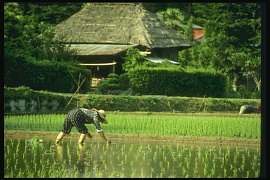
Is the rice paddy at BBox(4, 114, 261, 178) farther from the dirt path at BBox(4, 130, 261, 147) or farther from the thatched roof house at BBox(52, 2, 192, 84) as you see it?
the thatched roof house at BBox(52, 2, 192, 84)

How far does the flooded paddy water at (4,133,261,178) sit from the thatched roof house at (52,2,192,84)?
18.2 m

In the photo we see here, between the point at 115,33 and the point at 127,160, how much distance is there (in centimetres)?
2381

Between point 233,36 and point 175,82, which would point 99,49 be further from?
point 233,36

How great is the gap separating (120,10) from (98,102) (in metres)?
14.4

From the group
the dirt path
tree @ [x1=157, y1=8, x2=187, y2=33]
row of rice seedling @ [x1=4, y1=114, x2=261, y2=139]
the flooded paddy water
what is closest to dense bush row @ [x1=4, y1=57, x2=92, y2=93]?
row of rice seedling @ [x1=4, y1=114, x2=261, y2=139]

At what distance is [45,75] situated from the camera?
25141 millimetres

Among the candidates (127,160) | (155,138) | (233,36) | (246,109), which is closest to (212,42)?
(233,36)

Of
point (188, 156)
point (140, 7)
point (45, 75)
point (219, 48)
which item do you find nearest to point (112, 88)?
point (45, 75)

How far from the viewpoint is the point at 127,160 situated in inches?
431

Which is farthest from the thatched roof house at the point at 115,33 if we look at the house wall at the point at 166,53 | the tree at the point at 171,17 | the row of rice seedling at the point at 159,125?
the row of rice seedling at the point at 159,125

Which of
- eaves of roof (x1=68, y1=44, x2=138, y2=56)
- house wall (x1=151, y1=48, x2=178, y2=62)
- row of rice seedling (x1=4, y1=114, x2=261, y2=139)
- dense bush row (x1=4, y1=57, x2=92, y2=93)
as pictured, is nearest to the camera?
row of rice seedling (x1=4, y1=114, x2=261, y2=139)

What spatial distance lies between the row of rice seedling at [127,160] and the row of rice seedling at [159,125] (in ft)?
6.38

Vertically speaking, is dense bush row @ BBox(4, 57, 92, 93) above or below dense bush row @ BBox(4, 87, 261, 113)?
above

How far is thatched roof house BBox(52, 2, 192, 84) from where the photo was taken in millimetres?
32644
